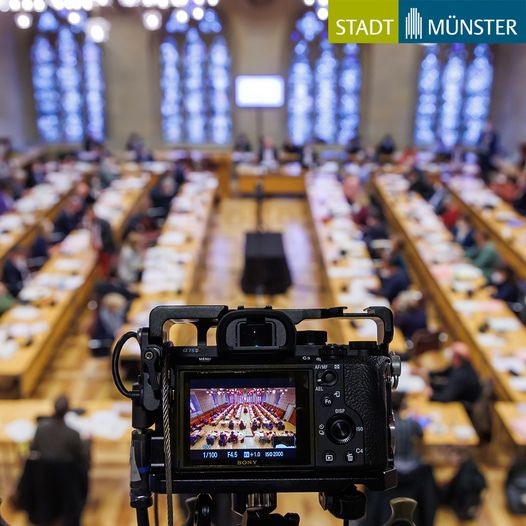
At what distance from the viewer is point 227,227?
13469 millimetres

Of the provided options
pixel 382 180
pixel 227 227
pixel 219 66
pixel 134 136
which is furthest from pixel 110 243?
pixel 219 66

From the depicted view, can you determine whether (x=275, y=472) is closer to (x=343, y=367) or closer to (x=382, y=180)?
(x=343, y=367)

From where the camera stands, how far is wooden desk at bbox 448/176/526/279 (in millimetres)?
10105

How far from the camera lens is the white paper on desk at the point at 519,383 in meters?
6.41

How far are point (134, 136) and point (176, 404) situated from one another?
14.7 metres

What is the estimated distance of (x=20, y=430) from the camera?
5.75m

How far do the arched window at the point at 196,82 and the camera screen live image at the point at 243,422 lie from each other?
1530 centimetres

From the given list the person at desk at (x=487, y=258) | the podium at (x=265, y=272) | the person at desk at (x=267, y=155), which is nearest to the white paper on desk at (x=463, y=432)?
the person at desk at (x=487, y=258)

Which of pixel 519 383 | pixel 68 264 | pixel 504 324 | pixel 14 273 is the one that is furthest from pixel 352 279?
pixel 14 273

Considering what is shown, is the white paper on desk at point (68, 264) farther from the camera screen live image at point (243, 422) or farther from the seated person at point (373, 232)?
the camera screen live image at point (243, 422)

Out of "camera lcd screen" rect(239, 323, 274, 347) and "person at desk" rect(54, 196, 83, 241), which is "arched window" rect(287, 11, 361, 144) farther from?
"camera lcd screen" rect(239, 323, 274, 347)

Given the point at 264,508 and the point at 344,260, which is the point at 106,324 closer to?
the point at 344,260

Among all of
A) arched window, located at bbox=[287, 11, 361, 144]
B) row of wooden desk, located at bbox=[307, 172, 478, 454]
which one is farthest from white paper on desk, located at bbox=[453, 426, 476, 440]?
arched window, located at bbox=[287, 11, 361, 144]

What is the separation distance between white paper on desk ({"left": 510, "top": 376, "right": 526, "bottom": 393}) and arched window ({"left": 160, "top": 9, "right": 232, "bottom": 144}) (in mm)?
11591
